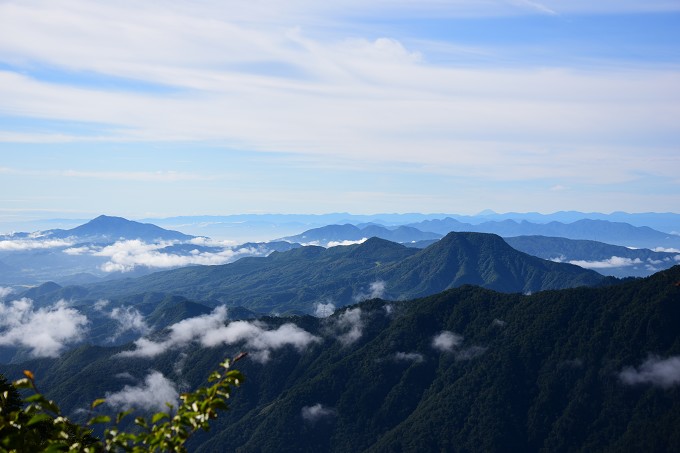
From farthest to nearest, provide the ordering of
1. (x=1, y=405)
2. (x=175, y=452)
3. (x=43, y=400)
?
(x=1, y=405) < (x=175, y=452) < (x=43, y=400)

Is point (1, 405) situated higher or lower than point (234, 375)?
lower

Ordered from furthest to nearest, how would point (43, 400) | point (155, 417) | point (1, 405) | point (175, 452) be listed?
point (1, 405), point (175, 452), point (155, 417), point (43, 400)

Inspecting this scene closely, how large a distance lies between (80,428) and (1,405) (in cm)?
305

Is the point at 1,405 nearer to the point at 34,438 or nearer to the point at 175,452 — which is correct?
the point at 34,438

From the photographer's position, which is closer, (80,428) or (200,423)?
(200,423)

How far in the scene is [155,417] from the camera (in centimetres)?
1728

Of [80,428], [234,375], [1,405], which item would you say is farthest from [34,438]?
[234,375]

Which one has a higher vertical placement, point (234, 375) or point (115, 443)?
point (234, 375)

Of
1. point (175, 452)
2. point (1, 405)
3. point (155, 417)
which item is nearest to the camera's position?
point (155, 417)

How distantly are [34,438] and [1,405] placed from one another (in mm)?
3534

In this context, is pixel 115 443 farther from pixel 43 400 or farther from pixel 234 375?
pixel 234 375

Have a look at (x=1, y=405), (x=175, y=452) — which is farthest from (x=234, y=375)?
(x=1, y=405)

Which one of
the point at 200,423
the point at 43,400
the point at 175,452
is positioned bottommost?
the point at 175,452

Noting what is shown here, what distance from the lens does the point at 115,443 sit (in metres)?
17.8
